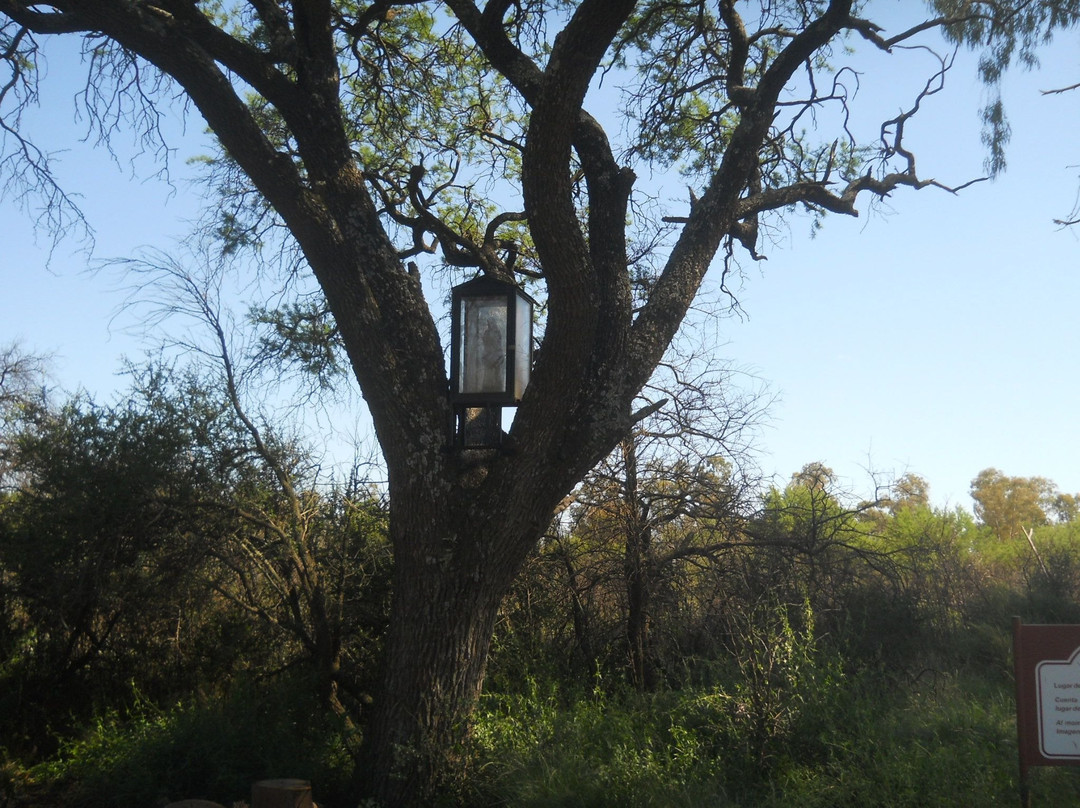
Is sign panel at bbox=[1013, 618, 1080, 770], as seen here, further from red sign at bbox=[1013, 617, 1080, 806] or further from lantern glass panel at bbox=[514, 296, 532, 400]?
lantern glass panel at bbox=[514, 296, 532, 400]

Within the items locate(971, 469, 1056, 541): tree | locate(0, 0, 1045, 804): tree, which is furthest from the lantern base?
locate(971, 469, 1056, 541): tree

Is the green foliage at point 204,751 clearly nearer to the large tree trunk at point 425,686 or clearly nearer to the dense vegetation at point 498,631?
the dense vegetation at point 498,631

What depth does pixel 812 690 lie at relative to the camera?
217 inches

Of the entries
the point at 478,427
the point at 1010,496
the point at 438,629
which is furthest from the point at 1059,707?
the point at 1010,496

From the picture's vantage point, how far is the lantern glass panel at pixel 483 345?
535 centimetres

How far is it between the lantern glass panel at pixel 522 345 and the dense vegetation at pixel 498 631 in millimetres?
2158

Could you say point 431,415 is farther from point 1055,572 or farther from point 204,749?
point 1055,572

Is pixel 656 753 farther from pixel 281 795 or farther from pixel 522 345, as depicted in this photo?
pixel 522 345

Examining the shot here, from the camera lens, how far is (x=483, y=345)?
17.8ft

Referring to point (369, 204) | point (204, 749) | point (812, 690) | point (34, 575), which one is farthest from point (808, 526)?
point (34, 575)

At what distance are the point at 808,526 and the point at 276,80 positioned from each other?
5.59 meters

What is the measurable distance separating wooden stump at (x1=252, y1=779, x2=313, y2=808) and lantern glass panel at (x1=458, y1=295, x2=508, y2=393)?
2.36 meters

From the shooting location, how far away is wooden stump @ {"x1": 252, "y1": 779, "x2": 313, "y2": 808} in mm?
4719

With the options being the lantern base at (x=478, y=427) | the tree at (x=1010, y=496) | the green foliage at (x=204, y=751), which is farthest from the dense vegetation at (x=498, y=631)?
the tree at (x=1010, y=496)
